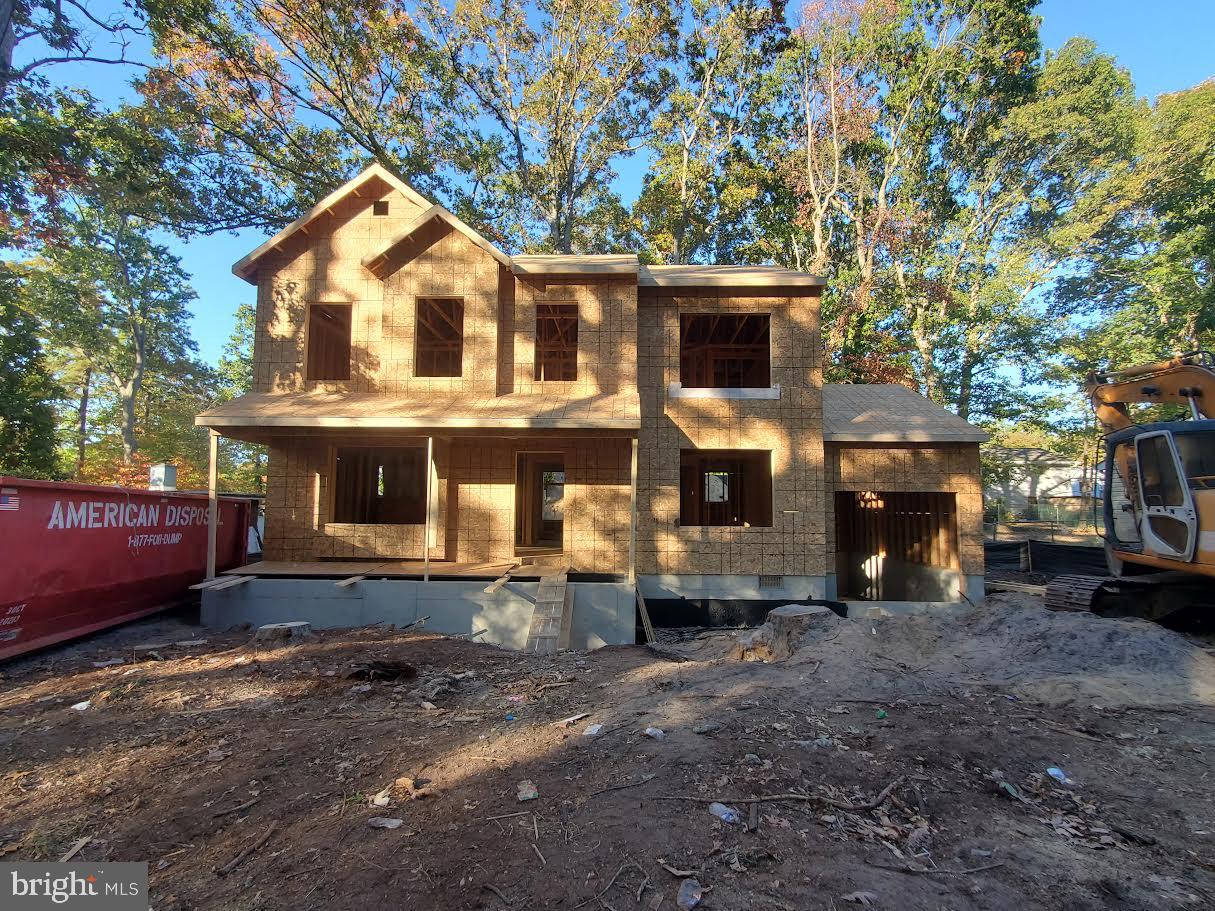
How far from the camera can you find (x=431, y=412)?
9359 millimetres

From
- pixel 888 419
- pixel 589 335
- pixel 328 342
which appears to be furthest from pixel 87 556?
pixel 888 419

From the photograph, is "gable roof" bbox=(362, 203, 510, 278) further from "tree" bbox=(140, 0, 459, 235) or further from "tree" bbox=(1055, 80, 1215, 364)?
"tree" bbox=(1055, 80, 1215, 364)

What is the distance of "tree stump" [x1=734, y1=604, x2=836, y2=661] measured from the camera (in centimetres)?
713

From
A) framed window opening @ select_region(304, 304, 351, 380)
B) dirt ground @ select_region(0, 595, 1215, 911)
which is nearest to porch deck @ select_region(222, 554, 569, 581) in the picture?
dirt ground @ select_region(0, 595, 1215, 911)

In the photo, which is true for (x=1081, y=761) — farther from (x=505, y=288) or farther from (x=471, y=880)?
(x=505, y=288)

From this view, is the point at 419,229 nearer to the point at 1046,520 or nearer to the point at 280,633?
the point at 280,633

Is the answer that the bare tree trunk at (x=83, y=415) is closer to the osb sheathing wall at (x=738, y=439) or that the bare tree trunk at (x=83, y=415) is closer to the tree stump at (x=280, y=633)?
the tree stump at (x=280, y=633)

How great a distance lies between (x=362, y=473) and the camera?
11555 mm

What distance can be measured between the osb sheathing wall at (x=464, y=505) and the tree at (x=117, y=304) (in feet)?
72.6

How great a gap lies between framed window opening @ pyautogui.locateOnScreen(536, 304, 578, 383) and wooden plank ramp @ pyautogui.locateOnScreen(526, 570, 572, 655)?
13.2ft

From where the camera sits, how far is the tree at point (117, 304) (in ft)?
78.0

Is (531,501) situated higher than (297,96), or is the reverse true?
(297,96)

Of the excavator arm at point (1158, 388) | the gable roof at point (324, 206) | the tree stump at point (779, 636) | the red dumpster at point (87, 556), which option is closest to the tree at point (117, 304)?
the gable roof at point (324, 206)

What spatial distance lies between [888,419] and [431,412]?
908 cm
